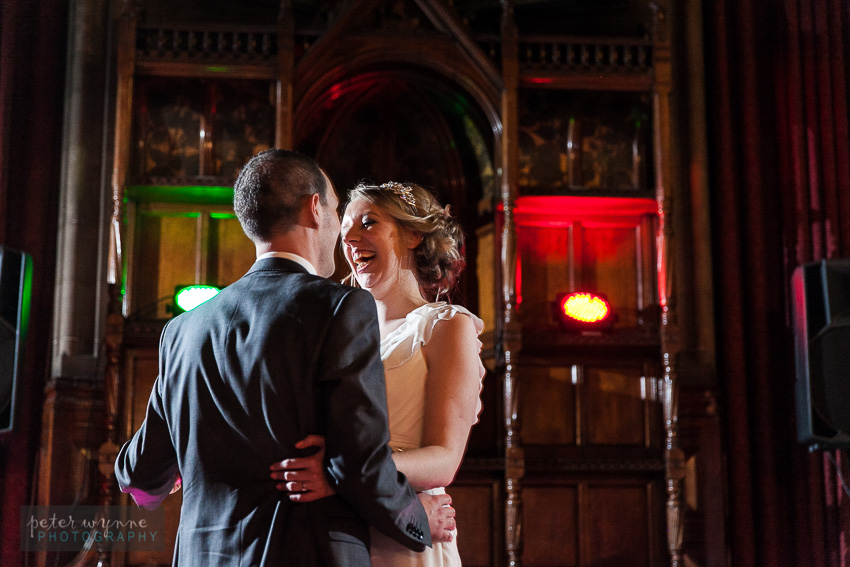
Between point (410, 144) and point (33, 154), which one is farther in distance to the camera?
point (410, 144)

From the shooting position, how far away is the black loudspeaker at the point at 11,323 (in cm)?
402

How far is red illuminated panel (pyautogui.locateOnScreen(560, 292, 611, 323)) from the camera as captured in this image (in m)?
5.18

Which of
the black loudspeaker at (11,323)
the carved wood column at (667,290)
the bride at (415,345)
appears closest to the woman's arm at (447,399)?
the bride at (415,345)

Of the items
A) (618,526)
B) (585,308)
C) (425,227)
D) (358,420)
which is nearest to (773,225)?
(585,308)

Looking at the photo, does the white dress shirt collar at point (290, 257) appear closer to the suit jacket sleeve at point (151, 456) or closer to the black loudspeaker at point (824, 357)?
the suit jacket sleeve at point (151, 456)

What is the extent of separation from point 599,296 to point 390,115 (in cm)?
173

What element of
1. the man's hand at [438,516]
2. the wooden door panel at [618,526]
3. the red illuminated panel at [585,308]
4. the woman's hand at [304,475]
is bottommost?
the wooden door panel at [618,526]

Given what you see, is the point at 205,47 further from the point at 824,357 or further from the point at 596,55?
the point at 824,357

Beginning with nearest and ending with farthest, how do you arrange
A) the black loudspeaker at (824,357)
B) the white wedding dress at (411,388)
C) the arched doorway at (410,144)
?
the white wedding dress at (411,388)
the black loudspeaker at (824,357)
the arched doorway at (410,144)

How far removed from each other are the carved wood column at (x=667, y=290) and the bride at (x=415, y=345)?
8.93 feet

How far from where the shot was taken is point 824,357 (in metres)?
4.28

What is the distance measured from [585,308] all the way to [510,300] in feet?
1.57

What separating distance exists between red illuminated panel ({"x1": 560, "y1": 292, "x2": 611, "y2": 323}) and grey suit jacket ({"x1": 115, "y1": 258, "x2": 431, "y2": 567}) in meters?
3.57

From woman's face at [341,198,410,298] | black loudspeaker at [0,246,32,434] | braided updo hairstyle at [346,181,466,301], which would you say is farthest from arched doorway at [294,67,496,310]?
woman's face at [341,198,410,298]
